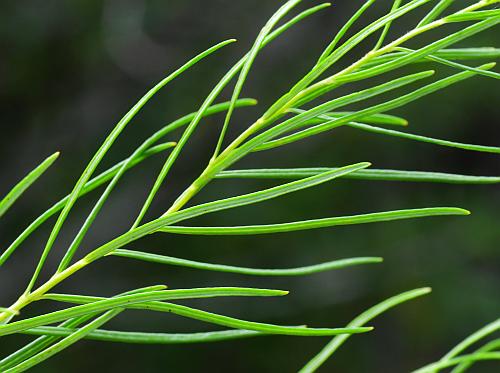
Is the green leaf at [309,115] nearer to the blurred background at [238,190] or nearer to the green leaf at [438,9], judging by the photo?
the green leaf at [438,9]

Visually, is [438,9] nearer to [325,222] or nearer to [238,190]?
[325,222]

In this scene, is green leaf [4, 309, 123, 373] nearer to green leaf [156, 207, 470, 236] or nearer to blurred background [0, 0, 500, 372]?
green leaf [156, 207, 470, 236]

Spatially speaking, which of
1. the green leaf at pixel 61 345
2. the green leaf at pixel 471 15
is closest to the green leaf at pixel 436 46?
the green leaf at pixel 471 15

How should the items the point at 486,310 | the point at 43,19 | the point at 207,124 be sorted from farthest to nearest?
the point at 486,310 → the point at 207,124 → the point at 43,19

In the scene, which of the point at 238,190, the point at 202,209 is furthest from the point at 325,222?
the point at 238,190

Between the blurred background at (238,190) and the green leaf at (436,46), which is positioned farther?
the blurred background at (238,190)

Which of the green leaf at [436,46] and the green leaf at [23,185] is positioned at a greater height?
the green leaf at [436,46]

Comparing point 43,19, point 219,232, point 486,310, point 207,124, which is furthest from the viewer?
point 486,310

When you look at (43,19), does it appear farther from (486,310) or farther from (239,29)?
(486,310)

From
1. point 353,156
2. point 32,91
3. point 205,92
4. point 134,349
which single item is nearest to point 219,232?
point 205,92
